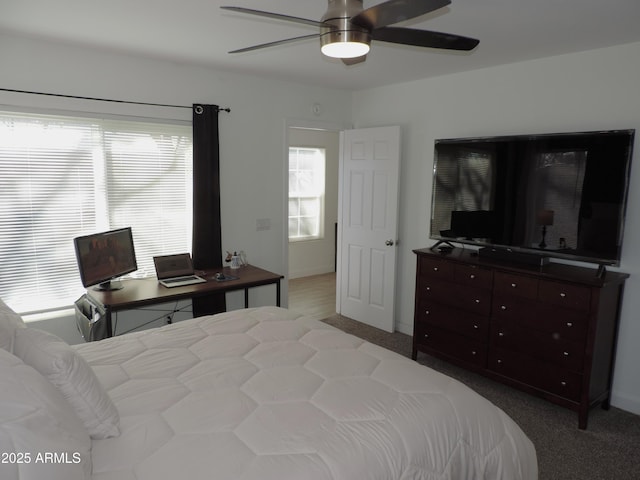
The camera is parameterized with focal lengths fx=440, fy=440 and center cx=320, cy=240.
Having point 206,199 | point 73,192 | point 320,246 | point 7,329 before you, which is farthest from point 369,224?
point 7,329

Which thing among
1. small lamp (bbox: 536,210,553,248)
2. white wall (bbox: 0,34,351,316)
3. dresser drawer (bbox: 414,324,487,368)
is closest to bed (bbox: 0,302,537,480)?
dresser drawer (bbox: 414,324,487,368)

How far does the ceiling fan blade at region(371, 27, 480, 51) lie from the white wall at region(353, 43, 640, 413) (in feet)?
5.28

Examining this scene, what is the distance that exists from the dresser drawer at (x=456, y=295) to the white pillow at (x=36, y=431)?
2.79 meters

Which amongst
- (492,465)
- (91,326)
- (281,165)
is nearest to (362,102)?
(281,165)

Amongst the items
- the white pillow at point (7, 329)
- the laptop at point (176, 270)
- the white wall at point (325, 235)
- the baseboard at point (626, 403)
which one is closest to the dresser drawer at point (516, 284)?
the baseboard at point (626, 403)

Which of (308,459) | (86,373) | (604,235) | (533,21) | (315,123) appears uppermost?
(533,21)

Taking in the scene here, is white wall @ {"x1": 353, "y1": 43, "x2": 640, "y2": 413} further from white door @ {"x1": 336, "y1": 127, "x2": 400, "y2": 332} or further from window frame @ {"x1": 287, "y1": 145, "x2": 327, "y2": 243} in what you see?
window frame @ {"x1": 287, "y1": 145, "x2": 327, "y2": 243}

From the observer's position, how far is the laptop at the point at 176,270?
11.5 ft

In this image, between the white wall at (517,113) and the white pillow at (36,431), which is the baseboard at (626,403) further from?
the white pillow at (36,431)

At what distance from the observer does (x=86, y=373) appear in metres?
1.53

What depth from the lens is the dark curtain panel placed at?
3812 mm

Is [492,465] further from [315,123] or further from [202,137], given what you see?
[315,123]

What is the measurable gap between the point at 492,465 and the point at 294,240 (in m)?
5.17

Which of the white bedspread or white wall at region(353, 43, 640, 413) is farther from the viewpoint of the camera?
white wall at region(353, 43, 640, 413)
